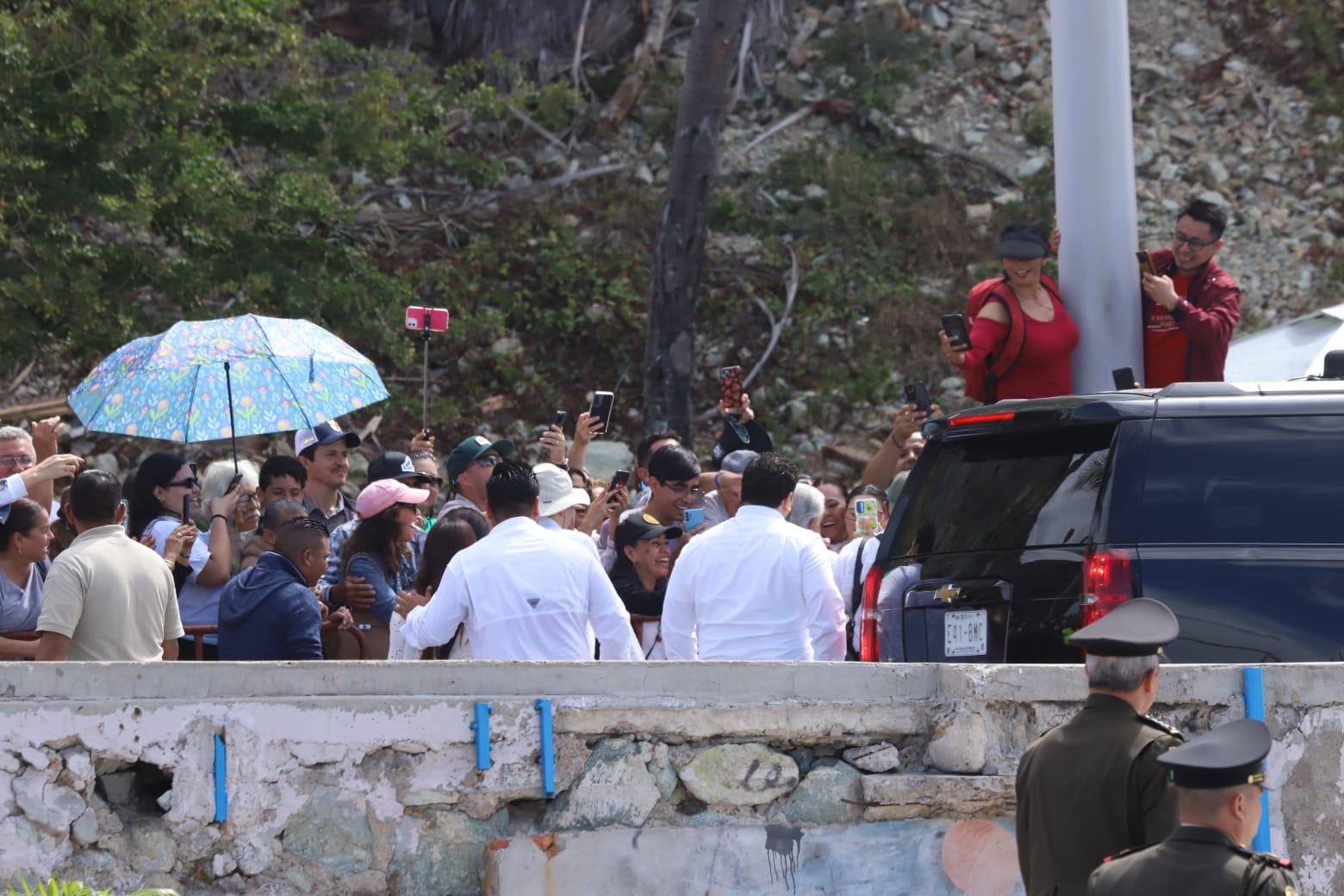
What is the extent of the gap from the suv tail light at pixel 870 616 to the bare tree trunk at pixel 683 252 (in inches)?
312

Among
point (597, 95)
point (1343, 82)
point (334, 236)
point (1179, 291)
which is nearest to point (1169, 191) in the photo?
point (1343, 82)

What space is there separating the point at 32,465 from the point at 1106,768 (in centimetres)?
615

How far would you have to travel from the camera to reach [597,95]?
2053 cm

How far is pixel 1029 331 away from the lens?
28.0ft

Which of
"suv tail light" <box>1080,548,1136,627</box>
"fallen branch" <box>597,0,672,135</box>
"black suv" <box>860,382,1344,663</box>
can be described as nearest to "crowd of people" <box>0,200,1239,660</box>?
Answer: "black suv" <box>860,382,1344,663</box>

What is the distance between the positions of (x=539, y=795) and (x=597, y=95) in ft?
53.0

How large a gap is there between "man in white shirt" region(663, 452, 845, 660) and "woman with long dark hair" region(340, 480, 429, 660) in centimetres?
155

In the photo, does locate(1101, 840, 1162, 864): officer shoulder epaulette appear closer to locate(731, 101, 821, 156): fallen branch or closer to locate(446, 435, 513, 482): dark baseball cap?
locate(446, 435, 513, 482): dark baseball cap

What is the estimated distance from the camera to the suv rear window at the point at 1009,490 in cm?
601

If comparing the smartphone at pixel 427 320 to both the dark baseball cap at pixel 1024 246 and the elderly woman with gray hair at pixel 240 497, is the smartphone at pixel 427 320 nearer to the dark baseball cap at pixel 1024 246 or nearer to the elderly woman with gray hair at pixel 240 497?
the elderly woman with gray hair at pixel 240 497

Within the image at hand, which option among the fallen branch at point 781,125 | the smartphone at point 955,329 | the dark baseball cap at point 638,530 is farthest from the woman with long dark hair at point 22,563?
the fallen branch at point 781,125

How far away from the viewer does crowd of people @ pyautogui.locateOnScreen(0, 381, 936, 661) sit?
21.3 ft

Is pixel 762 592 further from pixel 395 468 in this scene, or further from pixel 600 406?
pixel 600 406

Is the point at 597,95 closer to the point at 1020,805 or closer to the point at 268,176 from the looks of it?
the point at 268,176
